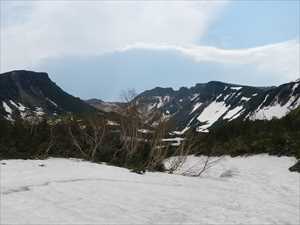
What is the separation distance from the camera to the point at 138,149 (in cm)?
2442

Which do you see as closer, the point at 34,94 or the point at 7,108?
the point at 7,108

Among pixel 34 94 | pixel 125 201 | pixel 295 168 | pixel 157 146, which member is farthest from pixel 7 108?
pixel 125 201

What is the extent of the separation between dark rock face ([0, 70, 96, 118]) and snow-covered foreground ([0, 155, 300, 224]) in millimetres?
148173

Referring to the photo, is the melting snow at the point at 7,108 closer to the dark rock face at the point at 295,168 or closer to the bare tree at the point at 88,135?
the bare tree at the point at 88,135

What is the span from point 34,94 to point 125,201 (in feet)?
587

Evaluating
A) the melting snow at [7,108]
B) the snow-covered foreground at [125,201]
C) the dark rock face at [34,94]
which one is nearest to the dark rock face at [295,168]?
the snow-covered foreground at [125,201]

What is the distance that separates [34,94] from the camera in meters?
184

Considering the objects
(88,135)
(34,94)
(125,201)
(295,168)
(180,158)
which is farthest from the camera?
(34,94)

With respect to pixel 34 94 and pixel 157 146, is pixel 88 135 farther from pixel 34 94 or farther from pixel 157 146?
pixel 34 94

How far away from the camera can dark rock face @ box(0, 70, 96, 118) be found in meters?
166

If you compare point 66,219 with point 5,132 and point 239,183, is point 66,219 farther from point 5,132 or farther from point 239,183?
point 5,132

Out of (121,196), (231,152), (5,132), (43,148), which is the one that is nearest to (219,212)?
(121,196)

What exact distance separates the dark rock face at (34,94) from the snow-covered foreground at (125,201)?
148173 millimetres

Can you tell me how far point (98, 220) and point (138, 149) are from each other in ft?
52.7
